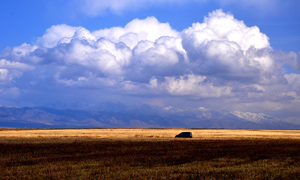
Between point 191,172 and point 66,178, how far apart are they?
9298 mm

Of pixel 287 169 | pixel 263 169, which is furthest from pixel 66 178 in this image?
pixel 287 169

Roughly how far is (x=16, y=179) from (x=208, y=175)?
528 inches

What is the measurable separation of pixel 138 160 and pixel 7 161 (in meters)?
12.7

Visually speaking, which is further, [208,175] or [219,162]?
[219,162]

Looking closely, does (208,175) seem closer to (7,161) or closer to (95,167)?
(95,167)

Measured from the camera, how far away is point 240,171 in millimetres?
27953

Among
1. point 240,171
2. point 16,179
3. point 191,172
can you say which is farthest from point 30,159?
point 240,171

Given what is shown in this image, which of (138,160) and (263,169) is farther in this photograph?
(138,160)

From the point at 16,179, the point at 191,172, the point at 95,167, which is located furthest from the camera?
Result: the point at 95,167

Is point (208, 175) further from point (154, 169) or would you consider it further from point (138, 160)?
point (138, 160)

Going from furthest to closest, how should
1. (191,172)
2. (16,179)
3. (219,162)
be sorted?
(219,162) → (191,172) → (16,179)

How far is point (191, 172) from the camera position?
2750cm

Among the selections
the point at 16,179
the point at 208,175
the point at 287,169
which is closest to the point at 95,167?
the point at 16,179

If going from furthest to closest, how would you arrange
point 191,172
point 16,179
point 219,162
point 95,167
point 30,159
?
point 30,159 → point 219,162 → point 95,167 → point 191,172 → point 16,179
